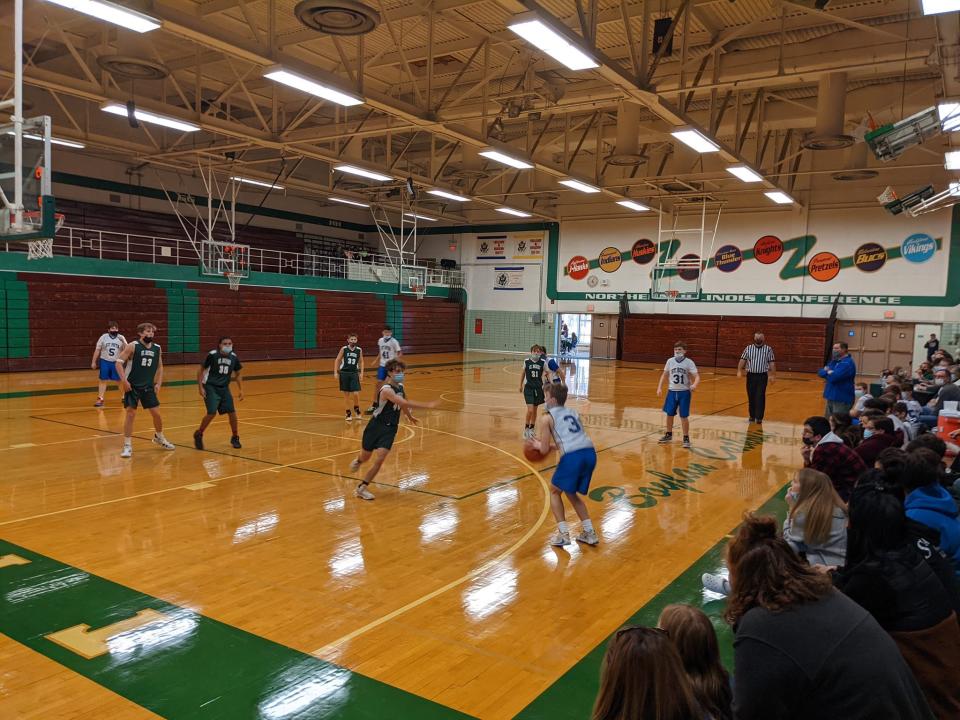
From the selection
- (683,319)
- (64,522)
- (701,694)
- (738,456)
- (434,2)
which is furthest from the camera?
(683,319)

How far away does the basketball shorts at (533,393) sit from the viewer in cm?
1250

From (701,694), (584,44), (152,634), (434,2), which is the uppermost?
(434,2)

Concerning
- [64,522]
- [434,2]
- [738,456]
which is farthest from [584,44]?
[64,522]

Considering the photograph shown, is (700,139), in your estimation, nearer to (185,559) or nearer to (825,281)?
(185,559)

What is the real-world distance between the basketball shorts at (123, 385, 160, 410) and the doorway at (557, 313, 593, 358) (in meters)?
27.8

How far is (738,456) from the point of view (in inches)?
454

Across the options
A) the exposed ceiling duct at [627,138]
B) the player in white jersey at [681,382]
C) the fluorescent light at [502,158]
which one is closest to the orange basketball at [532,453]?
the player in white jersey at [681,382]

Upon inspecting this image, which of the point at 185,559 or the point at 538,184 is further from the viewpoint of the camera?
the point at 538,184

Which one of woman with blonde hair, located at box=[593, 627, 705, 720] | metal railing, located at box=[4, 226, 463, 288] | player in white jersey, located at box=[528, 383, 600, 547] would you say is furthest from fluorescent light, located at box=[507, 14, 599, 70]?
metal railing, located at box=[4, 226, 463, 288]

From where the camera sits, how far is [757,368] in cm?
1422

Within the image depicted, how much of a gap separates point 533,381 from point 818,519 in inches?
Answer: 314

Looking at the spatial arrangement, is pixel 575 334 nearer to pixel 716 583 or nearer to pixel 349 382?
pixel 349 382

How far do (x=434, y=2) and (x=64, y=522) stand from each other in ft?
36.8

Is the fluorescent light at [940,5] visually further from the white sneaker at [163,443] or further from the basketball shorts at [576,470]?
the white sneaker at [163,443]
